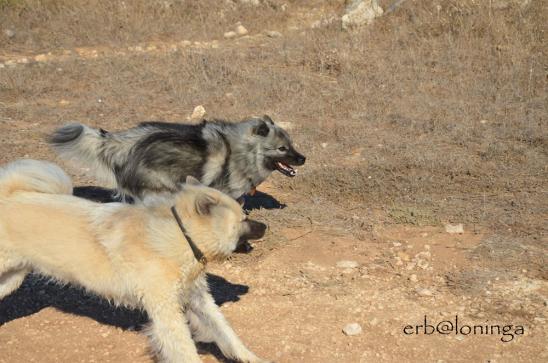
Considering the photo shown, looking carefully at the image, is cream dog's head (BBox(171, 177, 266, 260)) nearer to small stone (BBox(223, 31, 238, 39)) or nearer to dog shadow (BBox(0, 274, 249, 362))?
dog shadow (BBox(0, 274, 249, 362))

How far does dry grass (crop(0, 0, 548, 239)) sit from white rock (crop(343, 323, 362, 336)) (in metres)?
1.77

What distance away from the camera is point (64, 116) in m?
9.60

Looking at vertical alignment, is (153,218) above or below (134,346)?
above

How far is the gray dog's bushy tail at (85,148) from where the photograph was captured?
616 centimetres

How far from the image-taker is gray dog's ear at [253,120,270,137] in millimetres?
6793

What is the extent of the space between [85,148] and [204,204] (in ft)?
8.52

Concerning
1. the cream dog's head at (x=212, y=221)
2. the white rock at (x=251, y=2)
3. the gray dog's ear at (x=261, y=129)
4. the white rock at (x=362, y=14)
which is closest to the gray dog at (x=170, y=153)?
the gray dog's ear at (x=261, y=129)

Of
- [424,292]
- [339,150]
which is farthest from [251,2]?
[424,292]

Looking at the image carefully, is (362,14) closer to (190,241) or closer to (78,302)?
(78,302)

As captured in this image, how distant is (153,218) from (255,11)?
11178mm

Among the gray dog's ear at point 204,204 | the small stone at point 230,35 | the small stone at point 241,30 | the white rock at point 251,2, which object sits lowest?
the small stone at point 230,35

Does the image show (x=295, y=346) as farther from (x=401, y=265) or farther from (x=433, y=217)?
(x=433, y=217)

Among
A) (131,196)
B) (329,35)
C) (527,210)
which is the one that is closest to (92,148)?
(131,196)

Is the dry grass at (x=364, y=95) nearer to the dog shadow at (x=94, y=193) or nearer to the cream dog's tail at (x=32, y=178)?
the dog shadow at (x=94, y=193)
